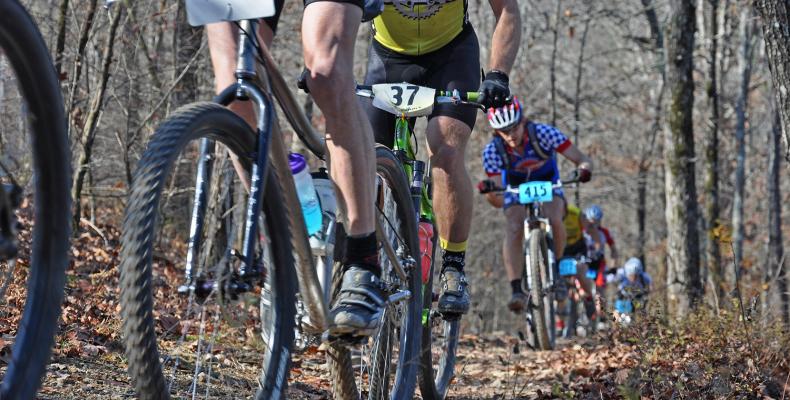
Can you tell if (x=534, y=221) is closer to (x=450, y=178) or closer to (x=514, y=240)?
(x=514, y=240)

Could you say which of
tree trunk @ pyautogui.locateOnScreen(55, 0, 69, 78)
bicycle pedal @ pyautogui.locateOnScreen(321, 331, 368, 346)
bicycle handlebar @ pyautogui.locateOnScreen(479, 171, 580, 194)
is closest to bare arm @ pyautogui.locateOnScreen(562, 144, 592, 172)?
bicycle handlebar @ pyautogui.locateOnScreen(479, 171, 580, 194)

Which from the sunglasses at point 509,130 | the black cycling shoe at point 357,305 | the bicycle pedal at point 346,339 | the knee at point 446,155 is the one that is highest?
the sunglasses at point 509,130

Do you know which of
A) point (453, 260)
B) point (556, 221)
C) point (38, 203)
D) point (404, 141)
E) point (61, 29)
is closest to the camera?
point (38, 203)

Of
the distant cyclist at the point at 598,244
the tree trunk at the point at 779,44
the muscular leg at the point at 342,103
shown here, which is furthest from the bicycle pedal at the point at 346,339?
the distant cyclist at the point at 598,244

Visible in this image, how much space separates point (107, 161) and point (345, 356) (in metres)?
5.33

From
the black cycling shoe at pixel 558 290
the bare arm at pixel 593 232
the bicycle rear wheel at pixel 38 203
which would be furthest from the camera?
the bare arm at pixel 593 232

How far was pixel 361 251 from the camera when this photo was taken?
3.35 metres

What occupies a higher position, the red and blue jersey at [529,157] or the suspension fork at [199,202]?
the red and blue jersey at [529,157]

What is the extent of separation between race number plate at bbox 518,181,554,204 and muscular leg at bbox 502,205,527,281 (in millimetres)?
153

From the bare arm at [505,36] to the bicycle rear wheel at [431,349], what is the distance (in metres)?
0.87

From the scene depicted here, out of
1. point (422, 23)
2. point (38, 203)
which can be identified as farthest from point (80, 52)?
point (38, 203)

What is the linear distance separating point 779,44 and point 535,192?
12.3ft

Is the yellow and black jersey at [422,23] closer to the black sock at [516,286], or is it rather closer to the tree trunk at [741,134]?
the black sock at [516,286]

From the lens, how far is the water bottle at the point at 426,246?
440 cm
